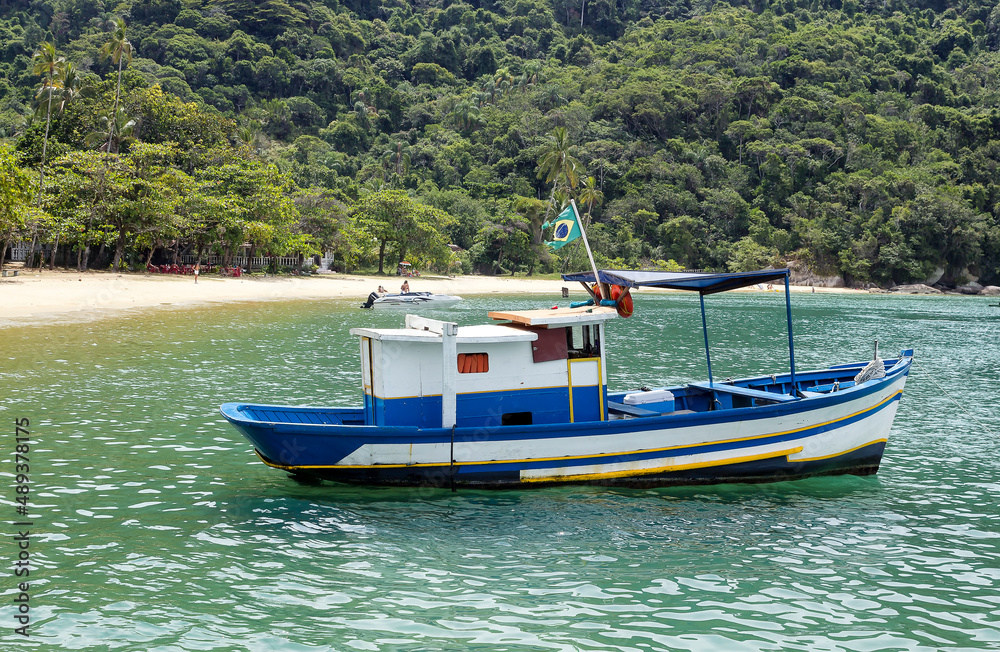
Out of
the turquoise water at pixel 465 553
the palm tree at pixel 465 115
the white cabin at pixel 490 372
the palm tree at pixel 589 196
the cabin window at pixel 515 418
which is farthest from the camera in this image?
the palm tree at pixel 465 115

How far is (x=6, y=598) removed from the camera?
8.09 meters

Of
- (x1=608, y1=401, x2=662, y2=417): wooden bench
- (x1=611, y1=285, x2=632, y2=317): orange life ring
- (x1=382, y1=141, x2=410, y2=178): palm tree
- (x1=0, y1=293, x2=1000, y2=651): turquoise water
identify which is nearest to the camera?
(x1=0, y1=293, x2=1000, y2=651): turquoise water

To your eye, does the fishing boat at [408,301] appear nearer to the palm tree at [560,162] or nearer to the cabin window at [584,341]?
the palm tree at [560,162]

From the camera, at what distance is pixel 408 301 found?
52.5m

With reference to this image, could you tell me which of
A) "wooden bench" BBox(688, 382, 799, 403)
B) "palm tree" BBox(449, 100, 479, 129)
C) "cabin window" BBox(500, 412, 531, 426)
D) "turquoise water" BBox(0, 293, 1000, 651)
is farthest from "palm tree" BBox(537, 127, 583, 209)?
"cabin window" BBox(500, 412, 531, 426)

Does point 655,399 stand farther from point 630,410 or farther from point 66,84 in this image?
point 66,84

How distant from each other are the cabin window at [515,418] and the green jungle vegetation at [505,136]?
35098 mm

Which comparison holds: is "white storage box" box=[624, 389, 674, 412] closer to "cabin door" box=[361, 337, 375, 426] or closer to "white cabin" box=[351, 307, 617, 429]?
"white cabin" box=[351, 307, 617, 429]

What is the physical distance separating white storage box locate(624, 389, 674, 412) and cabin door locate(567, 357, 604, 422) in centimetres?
126

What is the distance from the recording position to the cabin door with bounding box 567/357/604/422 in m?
12.9

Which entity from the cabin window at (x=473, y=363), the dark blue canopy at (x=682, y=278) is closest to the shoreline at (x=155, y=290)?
the cabin window at (x=473, y=363)

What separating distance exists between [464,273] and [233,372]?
211ft

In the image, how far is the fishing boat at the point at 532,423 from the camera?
12117 mm

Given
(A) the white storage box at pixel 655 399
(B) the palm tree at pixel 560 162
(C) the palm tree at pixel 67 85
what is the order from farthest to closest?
(B) the palm tree at pixel 560 162, (C) the palm tree at pixel 67 85, (A) the white storage box at pixel 655 399
